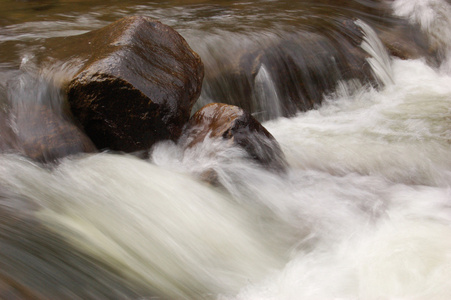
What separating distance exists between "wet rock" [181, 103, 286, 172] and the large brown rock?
137 millimetres

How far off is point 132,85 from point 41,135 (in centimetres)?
72

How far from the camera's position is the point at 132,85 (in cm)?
360

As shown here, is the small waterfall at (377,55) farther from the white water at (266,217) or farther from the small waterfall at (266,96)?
the white water at (266,217)

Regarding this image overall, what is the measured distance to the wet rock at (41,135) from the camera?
3.41 metres

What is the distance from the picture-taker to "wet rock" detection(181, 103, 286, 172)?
3.74m

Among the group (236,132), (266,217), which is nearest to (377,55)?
(236,132)

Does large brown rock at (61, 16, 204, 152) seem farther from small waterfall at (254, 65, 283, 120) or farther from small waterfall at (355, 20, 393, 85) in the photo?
small waterfall at (355, 20, 393, 85)

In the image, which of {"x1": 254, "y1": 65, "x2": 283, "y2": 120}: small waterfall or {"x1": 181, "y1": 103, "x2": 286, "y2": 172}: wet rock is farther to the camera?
{"x1": 254, "y1": 65, "x2": 283, "y2": 120}: small waterfall

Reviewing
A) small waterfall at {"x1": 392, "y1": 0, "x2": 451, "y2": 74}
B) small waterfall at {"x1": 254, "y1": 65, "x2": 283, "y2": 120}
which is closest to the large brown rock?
small waterfall at {"x1": 254, "y1": 65, "x2": 283, "y2": 120}

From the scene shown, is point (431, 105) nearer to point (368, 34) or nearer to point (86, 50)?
point (368, 34)

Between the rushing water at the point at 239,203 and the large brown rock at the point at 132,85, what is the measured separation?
7.3 inches

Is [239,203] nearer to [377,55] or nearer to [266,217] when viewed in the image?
[266,217]

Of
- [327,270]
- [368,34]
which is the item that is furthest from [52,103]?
[368,34]

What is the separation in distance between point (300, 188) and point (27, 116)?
205 centimetres
